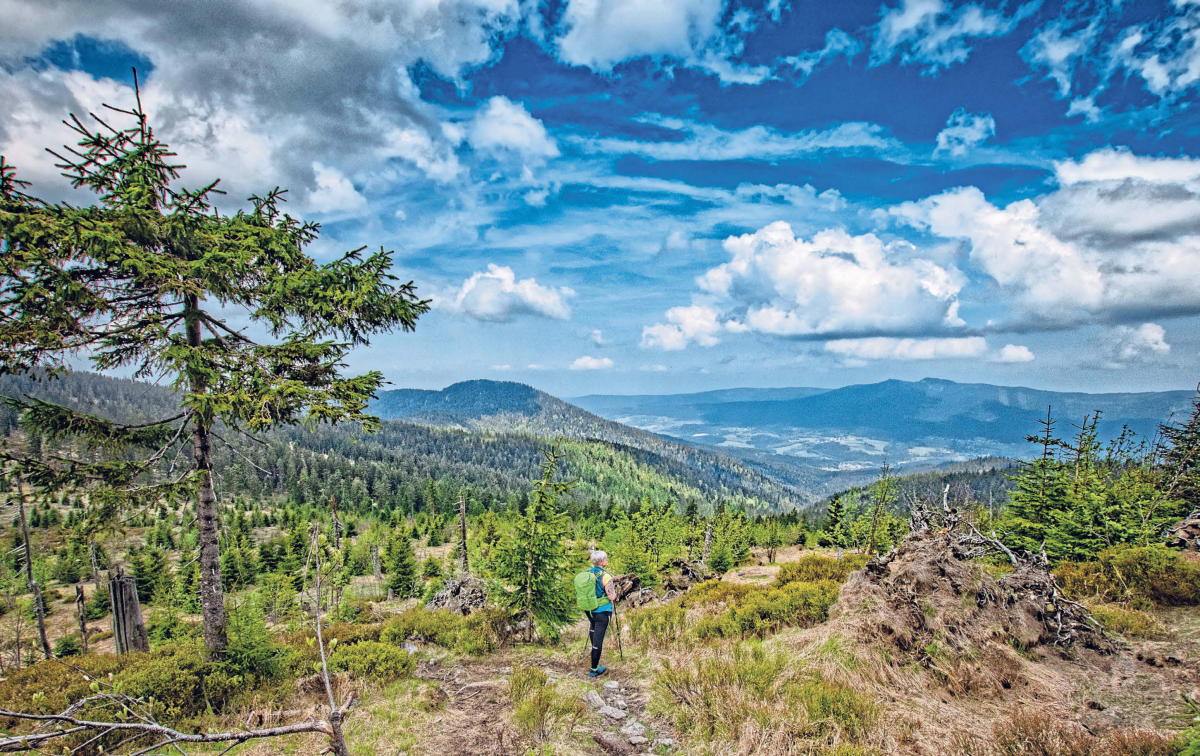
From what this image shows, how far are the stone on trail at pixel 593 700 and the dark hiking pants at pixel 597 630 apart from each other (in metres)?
0.95

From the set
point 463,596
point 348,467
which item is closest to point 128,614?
point 463,596

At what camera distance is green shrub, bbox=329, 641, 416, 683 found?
8.66 m

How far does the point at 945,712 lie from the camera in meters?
5.92

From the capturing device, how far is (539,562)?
10992mm

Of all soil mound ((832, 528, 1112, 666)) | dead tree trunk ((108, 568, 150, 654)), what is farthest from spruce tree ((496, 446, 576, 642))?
dead tree trunk ((108, 568, 150, 654))

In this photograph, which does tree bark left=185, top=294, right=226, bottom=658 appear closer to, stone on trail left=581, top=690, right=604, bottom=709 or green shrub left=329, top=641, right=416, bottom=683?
green shrub left=329, top=641, right=416, bottom=683

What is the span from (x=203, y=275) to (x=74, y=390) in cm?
24116

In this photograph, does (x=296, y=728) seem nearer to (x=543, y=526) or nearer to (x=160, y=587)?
(x=543, y=526)

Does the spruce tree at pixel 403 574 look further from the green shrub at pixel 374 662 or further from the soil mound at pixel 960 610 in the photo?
the soil mound at pixel 960 610

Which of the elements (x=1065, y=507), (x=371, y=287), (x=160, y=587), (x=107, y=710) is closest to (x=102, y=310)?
(x=371, y=287)

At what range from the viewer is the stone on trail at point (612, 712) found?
706 centimetres

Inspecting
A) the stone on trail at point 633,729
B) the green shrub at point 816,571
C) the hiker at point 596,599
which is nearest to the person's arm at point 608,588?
the hiker at point 596,599

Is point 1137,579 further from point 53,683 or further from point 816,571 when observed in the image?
point 53,683

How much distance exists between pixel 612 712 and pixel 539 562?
4222mm
